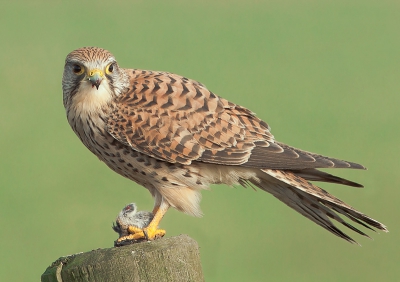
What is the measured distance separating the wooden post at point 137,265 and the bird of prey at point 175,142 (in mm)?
1477

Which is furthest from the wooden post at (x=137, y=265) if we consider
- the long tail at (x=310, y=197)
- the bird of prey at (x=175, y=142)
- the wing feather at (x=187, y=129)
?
the long tail at (x=310, y=197)

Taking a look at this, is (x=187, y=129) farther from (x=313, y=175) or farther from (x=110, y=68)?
(x=313, y=175)

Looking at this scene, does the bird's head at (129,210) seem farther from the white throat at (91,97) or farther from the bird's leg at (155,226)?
the white throat at (91,97)

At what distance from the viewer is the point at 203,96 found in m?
5.70

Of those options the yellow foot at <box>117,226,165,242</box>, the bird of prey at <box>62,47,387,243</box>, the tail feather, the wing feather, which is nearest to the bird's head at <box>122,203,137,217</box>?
the yellow foot at <box>117,226,165,242</box>

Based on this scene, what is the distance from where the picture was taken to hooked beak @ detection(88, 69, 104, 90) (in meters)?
5.28

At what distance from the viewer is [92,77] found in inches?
209

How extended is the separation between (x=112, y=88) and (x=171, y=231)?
3.37m

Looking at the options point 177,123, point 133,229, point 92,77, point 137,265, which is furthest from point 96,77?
point 137,265

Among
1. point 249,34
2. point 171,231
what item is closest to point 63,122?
point 171,231

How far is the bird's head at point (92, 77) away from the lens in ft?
17.4

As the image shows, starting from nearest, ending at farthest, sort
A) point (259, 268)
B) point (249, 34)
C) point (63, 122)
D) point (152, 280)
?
1. point (152, 280)
2. point (259, 268)
3. point (63, 122)
4. point (249, 34)

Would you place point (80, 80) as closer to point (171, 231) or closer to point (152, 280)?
point (152, 280)

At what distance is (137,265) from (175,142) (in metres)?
1.88
